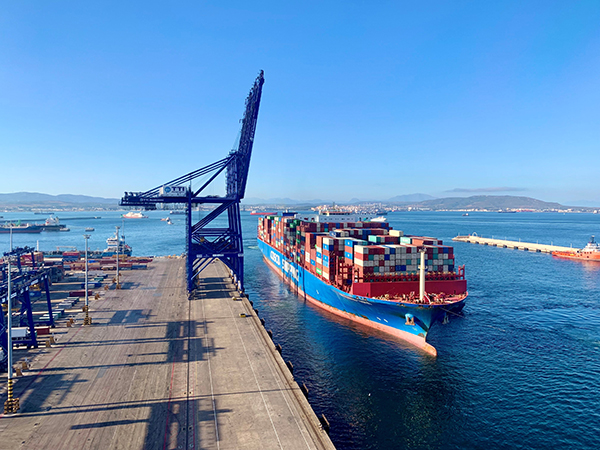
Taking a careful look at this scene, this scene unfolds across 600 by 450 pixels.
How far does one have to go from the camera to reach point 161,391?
78.9ft

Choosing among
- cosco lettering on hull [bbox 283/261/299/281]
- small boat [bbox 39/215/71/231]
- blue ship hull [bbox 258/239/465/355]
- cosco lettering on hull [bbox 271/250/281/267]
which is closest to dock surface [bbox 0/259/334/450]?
blue ship hull [bbox 258/239/465/355]

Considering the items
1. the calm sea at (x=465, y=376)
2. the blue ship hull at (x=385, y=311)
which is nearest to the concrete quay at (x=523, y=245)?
the calm sea at (x=465, y=376)

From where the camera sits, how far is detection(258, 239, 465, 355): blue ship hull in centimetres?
3709

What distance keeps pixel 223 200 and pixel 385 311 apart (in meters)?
29.5

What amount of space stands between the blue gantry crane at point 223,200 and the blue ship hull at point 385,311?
39.8ft

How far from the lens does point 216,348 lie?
31734 mm

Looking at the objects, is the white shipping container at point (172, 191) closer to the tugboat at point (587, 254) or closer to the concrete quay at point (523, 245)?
the tugboat at point (587, 254)

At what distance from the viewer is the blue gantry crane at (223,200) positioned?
5241cm

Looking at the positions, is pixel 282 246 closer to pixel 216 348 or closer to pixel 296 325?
pixel 296 325

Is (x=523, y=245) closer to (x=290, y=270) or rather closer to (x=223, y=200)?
(x=290, y=270)

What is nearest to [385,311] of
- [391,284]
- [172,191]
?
[391,284]

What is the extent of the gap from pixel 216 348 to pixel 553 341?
36.7 metres

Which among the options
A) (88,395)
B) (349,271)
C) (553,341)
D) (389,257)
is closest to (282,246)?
(349,271)

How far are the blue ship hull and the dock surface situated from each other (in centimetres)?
1279
